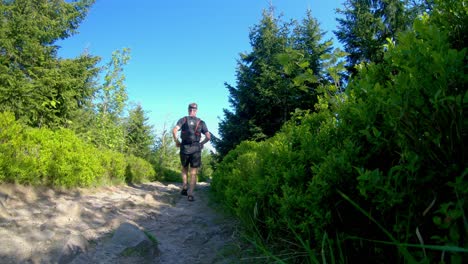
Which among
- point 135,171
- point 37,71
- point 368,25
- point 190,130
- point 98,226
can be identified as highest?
point 368,25

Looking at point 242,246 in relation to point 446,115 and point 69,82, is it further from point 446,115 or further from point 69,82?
point 69,82

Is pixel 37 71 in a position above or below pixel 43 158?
above

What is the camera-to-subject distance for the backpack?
281 inches

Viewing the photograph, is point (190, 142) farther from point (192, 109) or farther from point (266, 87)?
point (266, 87)

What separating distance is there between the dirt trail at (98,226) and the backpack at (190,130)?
6.41ft

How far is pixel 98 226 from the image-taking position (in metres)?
3.51

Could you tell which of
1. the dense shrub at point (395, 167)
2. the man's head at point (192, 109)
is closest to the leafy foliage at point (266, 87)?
the man's head at point (192, 109)

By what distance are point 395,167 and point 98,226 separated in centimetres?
342

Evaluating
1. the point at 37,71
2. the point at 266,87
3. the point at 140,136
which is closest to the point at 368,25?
the point at 266,87

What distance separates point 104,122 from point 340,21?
13.7 metres

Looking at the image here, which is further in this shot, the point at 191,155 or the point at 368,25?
the point at 368,25

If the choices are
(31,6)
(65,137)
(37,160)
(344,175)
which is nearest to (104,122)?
(31,6)

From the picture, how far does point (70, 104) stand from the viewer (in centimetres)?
1080

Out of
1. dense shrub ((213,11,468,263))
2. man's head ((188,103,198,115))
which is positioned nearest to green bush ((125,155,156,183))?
man's head ((188,103,198,115))
